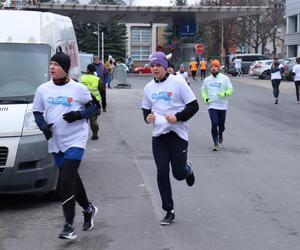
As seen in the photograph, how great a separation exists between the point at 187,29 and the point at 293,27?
1864 cm

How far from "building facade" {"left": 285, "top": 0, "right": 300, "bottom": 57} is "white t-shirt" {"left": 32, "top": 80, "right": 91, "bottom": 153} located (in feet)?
201

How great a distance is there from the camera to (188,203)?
306 inches

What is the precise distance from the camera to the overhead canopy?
46.6m

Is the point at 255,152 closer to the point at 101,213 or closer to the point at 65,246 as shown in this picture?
the point at 101,213

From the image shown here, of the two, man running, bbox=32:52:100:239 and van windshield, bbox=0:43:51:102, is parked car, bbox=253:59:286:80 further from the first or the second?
man running, bbox=32:52:100:239

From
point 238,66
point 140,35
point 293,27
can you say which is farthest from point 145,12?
point 140,35

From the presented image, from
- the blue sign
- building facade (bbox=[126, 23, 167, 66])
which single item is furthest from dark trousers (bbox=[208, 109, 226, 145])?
building facade (bbox=[126, 23, 167, 66])

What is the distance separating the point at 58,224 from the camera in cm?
676

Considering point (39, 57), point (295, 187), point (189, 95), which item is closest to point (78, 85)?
point (189, 95)

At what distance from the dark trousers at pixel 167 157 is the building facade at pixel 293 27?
6071 cm

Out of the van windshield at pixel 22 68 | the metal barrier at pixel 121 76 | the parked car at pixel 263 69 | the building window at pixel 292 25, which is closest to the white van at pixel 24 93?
the van windshield at pixel 22 68

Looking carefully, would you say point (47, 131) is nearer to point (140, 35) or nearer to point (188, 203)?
point (188, 203)

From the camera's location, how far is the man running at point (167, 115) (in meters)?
6.55

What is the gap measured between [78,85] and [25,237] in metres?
1.61
